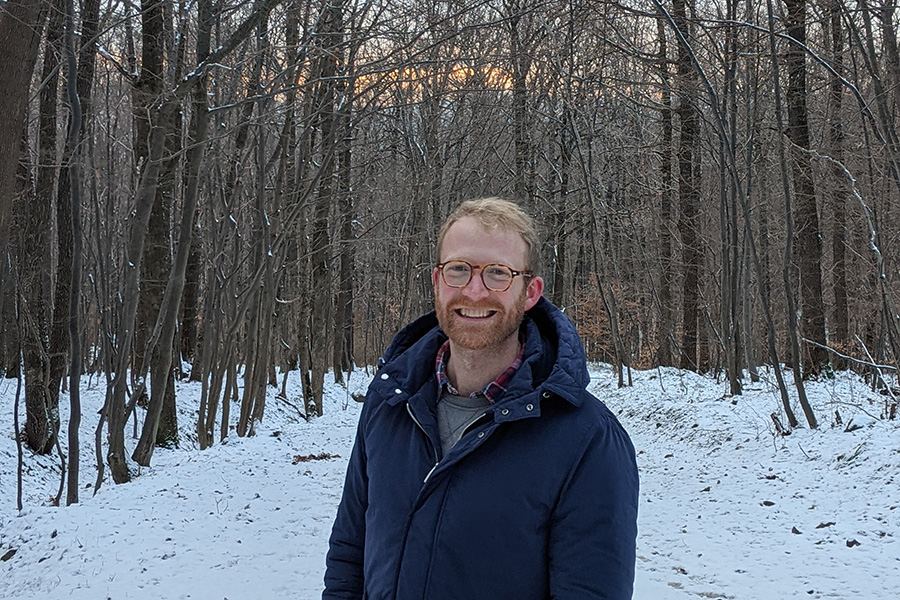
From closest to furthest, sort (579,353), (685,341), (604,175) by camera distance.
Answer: (579,353) < (685,341) < (604,175)

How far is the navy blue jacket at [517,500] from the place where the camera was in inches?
67.4

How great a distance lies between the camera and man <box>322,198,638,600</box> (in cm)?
174

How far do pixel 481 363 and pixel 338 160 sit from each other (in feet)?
57.5

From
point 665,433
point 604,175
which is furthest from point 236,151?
point 604,175

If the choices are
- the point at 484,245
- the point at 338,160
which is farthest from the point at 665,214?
the point at 484,245

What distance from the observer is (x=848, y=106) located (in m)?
14.9

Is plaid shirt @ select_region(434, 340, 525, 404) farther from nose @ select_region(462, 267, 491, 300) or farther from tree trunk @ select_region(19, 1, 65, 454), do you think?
tree trunk @ select_region(19, 1, 65, 454)

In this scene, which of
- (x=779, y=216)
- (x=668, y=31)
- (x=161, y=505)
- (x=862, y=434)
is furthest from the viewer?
(x=779, y=216)

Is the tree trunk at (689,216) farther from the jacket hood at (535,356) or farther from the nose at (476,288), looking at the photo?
the nose at (476,288)

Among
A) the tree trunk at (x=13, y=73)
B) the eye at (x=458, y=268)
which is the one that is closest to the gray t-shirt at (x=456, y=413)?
the eye at (x=458, y=268)

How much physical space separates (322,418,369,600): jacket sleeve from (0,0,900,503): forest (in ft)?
14.1

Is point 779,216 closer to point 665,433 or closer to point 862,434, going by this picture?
point 665,433

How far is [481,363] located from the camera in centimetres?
205

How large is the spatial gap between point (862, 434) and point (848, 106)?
949 centimetres
